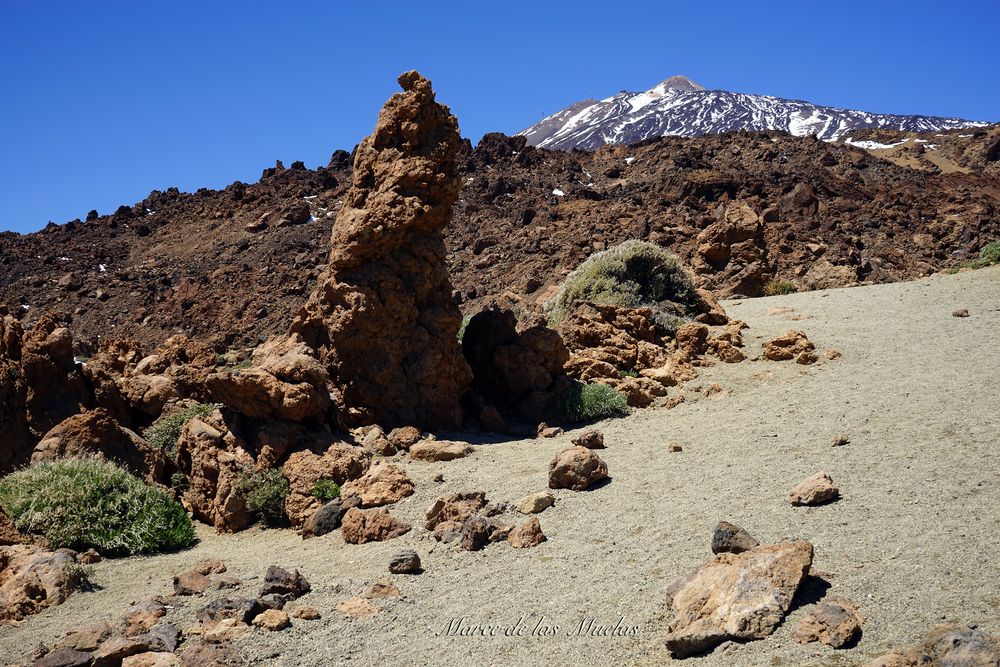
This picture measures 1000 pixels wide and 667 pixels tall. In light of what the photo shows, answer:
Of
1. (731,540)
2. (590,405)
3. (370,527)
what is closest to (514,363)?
(590,405)

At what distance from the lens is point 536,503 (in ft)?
23.3

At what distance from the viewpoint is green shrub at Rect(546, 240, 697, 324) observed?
13914mm

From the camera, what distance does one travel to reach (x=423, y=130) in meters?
10.5

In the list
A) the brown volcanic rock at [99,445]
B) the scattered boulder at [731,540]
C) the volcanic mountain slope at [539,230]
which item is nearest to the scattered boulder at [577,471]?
the scattered boulder at [731,540]

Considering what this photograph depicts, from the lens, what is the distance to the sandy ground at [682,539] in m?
4.62

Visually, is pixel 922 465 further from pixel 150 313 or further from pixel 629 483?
pixel 150 313

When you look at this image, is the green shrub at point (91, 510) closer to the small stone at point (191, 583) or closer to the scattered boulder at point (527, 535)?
the small stone at point (191, 583)

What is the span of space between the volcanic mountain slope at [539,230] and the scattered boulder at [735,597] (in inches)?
519

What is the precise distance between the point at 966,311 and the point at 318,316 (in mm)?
8941

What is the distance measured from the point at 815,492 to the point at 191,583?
178 inches

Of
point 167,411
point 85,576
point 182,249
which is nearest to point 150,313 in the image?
point 182,249

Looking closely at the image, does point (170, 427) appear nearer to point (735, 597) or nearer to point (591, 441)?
point (591, 441)

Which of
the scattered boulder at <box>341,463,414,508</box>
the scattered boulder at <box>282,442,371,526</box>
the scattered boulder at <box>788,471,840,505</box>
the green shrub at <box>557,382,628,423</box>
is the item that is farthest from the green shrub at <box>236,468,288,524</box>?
the scattered boulder at <box>788,471,840,505</box>

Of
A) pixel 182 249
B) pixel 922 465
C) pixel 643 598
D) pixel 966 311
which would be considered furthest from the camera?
pixel 182 249
